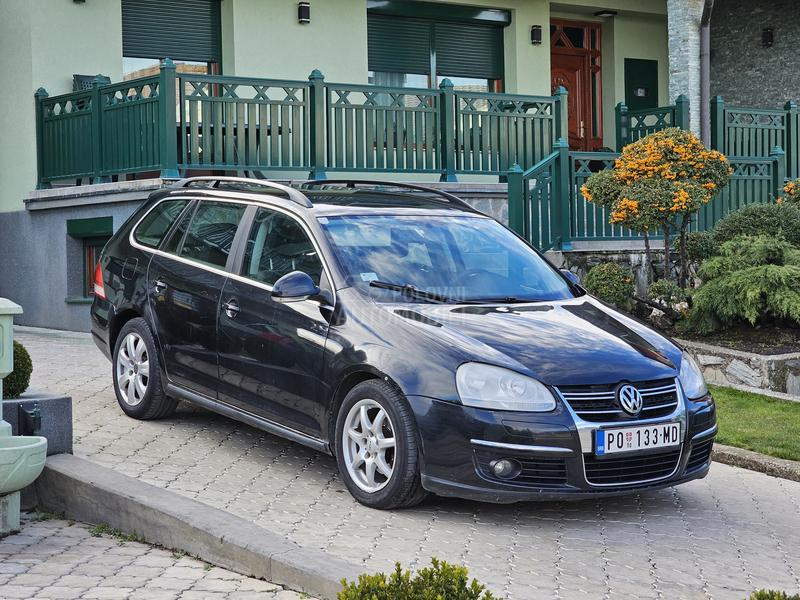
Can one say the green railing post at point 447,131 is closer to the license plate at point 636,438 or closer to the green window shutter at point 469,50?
the green window shutter at point 469,50

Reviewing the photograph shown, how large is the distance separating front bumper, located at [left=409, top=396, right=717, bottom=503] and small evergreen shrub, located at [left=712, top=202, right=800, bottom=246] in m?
7.58

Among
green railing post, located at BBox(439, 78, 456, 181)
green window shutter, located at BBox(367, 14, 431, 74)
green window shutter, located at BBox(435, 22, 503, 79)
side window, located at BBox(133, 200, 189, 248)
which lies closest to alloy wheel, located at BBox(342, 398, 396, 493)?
side window, located at BBox(133, 200, 189, 248)

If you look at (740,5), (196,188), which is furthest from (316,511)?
(740,5)

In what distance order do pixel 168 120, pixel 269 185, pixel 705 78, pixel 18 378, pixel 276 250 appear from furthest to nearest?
pixel 705 78 → pixel 168 120 → pixel 269 185 → pixel 276 250 → pixel 18 378

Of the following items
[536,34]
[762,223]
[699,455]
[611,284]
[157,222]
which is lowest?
[699,455]

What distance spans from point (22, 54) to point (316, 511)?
34.8ft

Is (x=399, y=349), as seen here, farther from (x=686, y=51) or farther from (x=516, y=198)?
(x=686, y=51)

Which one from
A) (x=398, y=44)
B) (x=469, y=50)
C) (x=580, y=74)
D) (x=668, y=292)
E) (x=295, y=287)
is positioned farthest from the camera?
(x=580, y=74)

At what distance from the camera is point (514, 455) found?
5637mm

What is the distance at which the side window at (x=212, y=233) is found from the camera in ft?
24.6

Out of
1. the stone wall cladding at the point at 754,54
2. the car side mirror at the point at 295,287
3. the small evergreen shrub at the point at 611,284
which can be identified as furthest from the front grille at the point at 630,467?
the stone wall cladding at the point at 754,54

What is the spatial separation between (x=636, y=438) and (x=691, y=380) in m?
0.72

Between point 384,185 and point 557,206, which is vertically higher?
point 384,185

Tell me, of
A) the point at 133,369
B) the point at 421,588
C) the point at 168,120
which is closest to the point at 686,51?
the point at 168,120
